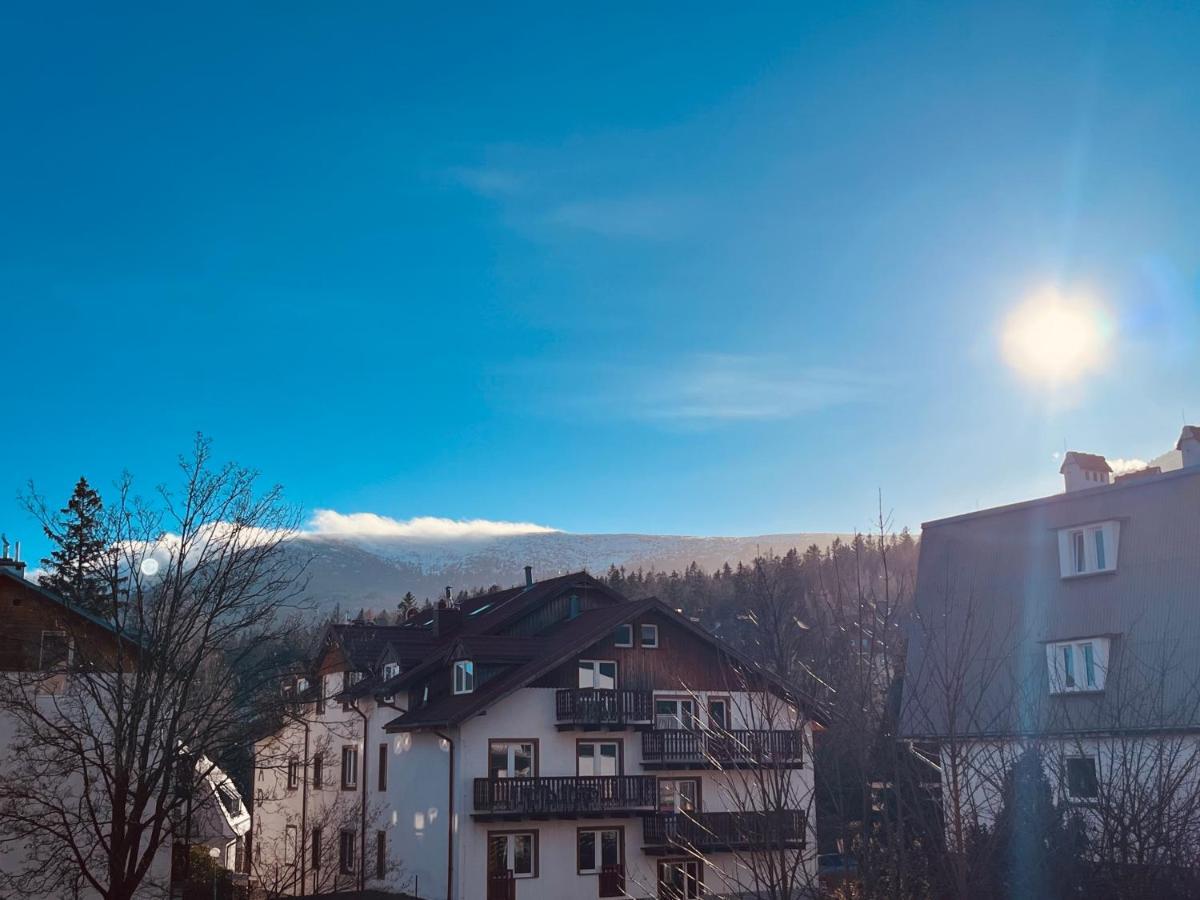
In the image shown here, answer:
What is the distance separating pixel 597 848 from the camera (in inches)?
1351

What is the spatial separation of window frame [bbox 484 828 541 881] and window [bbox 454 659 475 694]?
14.9 feet

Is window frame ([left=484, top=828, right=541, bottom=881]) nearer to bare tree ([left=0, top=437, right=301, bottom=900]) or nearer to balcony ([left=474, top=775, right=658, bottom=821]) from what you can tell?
balcony ([left=474, top=775, right=658, bottom=821])

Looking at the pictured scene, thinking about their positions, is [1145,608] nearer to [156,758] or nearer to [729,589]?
[156,758]

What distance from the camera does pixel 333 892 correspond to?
127ft

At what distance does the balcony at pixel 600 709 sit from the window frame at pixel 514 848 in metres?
3.27

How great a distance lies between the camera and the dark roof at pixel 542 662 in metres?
33.7

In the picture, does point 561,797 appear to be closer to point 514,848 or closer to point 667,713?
point 514,848

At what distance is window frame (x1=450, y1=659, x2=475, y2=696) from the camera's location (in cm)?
3550

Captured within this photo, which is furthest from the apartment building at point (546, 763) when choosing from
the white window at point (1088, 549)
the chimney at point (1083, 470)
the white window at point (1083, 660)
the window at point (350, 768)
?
the chimney at point (1083, 470)

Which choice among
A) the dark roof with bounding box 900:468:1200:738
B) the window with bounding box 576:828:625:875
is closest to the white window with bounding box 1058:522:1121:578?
the dark roof with bounding box 900:468:1200:738

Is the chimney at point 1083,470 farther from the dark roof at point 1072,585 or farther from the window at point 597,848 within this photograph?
the window at point 597,848

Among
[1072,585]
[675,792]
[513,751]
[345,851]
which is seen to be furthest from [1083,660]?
[345,851]

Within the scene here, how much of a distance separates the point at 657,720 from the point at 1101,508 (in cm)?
1561

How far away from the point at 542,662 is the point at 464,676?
9.86 feet
